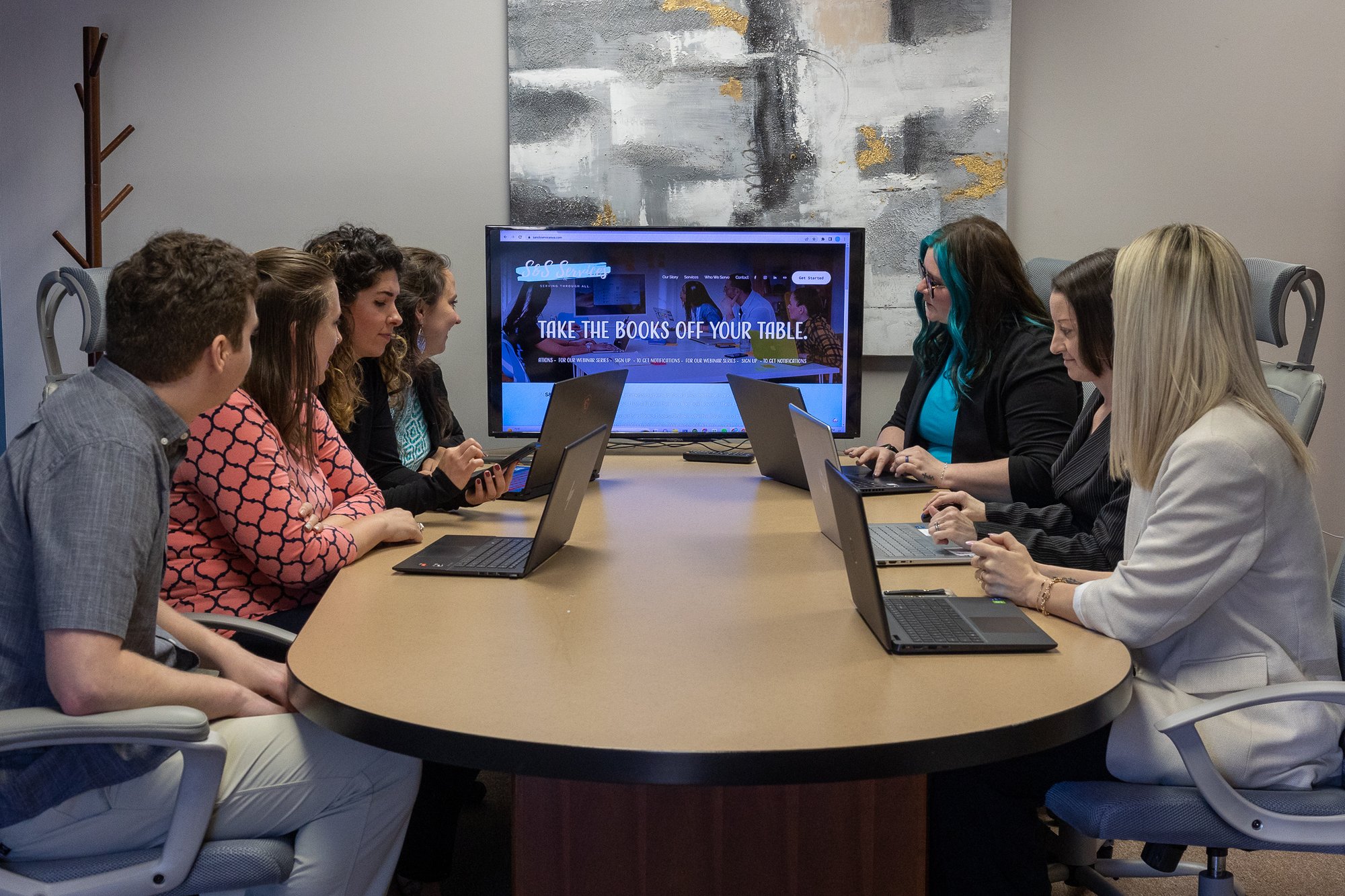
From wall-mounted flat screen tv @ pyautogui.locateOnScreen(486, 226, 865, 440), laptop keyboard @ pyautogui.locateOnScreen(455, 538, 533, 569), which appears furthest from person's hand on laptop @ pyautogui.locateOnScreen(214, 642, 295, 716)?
wall-mounted flat screen tv @ pyautogui.locateOnScreen(486, 226, 865, 440)

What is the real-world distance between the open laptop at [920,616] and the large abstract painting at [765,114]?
2.11 meters

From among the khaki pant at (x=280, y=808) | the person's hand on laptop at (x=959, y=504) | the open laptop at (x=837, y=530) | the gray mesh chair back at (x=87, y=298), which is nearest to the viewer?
the khaki pant at (x=280, y=808)

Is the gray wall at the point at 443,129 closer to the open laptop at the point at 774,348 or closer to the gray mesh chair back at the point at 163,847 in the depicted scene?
the open laptop at the point at 774,348

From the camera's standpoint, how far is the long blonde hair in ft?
5.08

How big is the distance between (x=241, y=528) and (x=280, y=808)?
1.70 ft

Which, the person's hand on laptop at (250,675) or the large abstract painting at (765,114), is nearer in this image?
the person's hand on laptop at (250,675)

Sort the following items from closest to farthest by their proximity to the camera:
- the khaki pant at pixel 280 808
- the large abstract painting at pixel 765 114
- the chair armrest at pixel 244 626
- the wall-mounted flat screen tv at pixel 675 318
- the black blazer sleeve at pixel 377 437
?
the khaki pant at pixel 280 808 < the chair armrest at pixel 244 626 < the black blazer sleeve at pixel 377 437 < the wall-mounted flat screen tv at pixel 675 318 < the large abstract painting at pixel 765 114

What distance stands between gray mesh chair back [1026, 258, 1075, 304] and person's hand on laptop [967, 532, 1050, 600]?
4.94ft

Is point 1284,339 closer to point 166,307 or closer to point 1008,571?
point 1008,571

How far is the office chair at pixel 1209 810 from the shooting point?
4.50ft

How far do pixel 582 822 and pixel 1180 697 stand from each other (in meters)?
0.83

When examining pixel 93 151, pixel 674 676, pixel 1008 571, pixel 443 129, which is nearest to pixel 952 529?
pixel 1008 571

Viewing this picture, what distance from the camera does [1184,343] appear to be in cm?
157

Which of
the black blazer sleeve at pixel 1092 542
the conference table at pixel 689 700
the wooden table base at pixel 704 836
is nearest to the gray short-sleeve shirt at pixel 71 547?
the conference table at pixel 689 700
